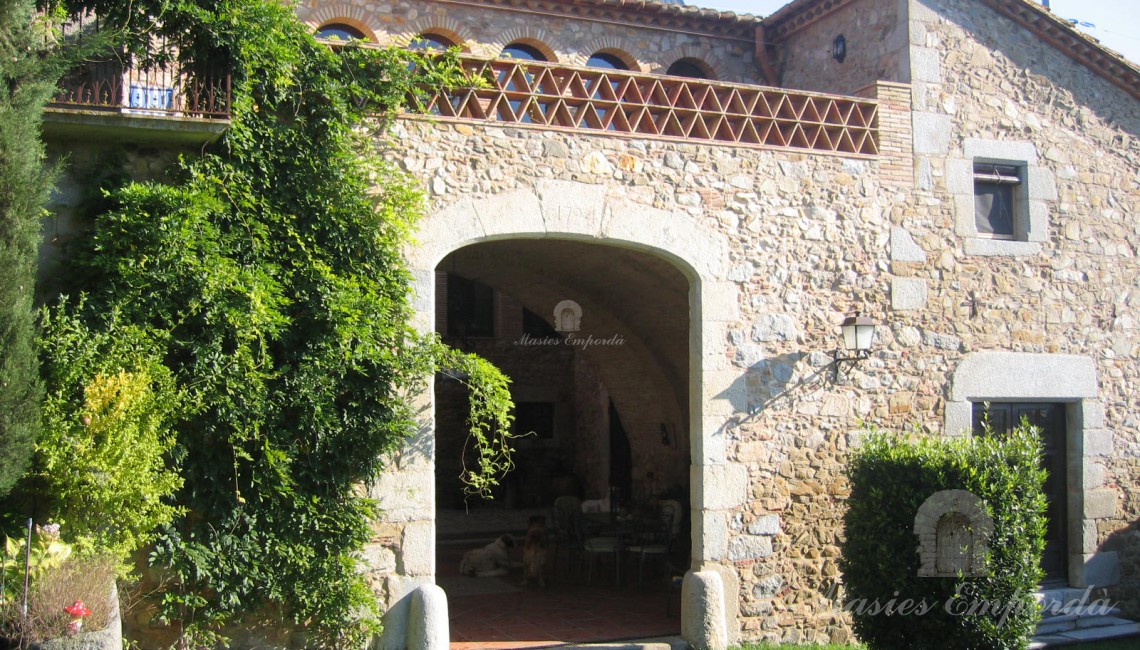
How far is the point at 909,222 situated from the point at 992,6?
8.23 ft

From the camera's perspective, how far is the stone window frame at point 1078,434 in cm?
948

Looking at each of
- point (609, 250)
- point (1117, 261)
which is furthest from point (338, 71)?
point (1117, 261)

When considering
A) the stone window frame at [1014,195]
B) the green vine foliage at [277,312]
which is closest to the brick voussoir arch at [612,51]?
the stone window frame at [1014,195]

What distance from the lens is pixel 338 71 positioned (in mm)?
7238

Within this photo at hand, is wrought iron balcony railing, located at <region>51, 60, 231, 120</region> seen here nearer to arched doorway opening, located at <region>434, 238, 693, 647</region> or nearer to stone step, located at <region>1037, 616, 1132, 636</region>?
arched doorway opening, located at <region>434, 238, 693, 647</region>

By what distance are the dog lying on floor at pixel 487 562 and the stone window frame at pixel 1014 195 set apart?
5899mm

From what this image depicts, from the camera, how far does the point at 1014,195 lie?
32.3ft

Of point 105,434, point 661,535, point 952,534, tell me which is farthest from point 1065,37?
point 105,434

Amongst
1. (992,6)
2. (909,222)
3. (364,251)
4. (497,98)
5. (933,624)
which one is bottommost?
(933,624)

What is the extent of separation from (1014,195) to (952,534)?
13.2 feet

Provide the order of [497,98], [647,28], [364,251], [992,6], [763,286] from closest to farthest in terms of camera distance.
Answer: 1. [364,251]
2. [497,98]
3. [763,286]
4. [992,6]
5. [647,28]

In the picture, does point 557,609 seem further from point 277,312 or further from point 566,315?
point 277,312

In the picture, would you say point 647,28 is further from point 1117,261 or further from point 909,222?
point 1117,261

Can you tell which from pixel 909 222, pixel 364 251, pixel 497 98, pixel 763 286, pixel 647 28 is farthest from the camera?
pixel 647 28
